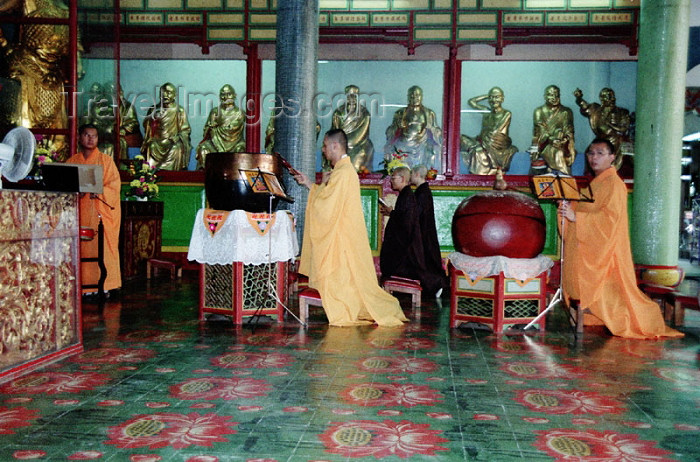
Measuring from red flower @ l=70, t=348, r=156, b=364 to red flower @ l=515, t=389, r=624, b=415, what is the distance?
2.20 m

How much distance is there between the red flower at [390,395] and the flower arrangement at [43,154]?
4.57 meters

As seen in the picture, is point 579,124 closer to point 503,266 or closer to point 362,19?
point 362,19

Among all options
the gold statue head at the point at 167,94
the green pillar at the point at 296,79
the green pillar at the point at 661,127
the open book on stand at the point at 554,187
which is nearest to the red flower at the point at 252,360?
the open book on stand at the point at 554,187

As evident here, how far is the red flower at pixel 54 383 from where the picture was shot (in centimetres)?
318

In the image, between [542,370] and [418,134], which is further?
[418,134]

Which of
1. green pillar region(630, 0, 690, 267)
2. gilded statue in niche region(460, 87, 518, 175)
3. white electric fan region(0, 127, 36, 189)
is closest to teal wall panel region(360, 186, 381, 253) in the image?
gilded statue in niche region(460, 87, 518, 175)

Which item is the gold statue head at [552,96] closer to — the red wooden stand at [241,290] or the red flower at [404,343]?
the red wooden stand at [241,290]

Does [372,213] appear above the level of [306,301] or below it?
above

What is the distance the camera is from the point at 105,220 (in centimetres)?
636

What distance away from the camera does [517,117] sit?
10.5 meters

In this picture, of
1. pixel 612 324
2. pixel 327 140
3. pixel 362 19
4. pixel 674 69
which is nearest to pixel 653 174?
pixel 674 69

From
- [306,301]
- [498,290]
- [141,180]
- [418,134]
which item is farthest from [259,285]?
[418,134]

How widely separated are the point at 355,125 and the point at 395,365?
7167 millimetres

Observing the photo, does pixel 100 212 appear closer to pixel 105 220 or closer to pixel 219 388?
pixel 105 220
